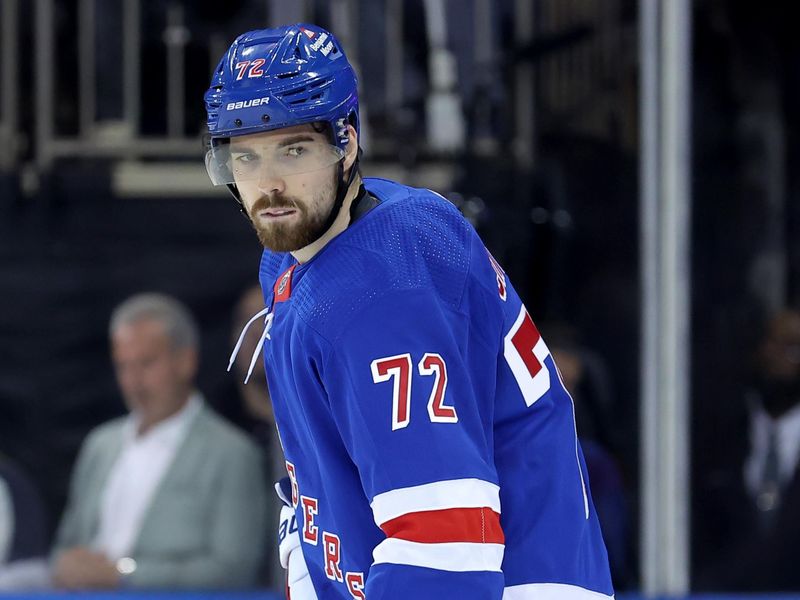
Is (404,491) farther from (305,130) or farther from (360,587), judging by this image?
(305,130)

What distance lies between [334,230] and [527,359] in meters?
0.28

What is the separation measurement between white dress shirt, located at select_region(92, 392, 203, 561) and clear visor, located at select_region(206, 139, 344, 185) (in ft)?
6.85

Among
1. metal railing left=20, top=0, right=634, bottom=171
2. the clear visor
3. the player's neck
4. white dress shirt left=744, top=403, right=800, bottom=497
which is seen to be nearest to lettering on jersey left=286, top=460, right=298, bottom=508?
the player's neck

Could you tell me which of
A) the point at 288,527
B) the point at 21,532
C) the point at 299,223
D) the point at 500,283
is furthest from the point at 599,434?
the point at 299,223

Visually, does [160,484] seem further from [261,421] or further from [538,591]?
[538,591]

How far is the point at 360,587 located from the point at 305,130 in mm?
560

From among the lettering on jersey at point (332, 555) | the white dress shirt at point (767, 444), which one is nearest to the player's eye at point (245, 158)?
the lettering on jersey at point (332, 555)

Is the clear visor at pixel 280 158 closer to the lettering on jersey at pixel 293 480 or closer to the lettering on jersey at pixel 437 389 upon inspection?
the lettering on jersey at pixel 437 389

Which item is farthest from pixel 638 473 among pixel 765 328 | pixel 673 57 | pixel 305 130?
pixel 305 130

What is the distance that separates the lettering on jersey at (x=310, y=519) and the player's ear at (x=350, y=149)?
0.43 m

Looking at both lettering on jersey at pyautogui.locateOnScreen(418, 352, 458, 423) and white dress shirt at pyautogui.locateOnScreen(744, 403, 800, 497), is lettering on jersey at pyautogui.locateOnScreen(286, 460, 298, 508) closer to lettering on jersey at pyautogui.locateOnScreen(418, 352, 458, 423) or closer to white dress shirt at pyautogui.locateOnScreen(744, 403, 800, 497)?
lettering on jersey at pyautogui.locateOnScreen(418, 352, 458, 423)

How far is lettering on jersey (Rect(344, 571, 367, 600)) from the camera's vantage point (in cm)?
171

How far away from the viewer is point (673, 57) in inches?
142

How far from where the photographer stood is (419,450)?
1.50 m
